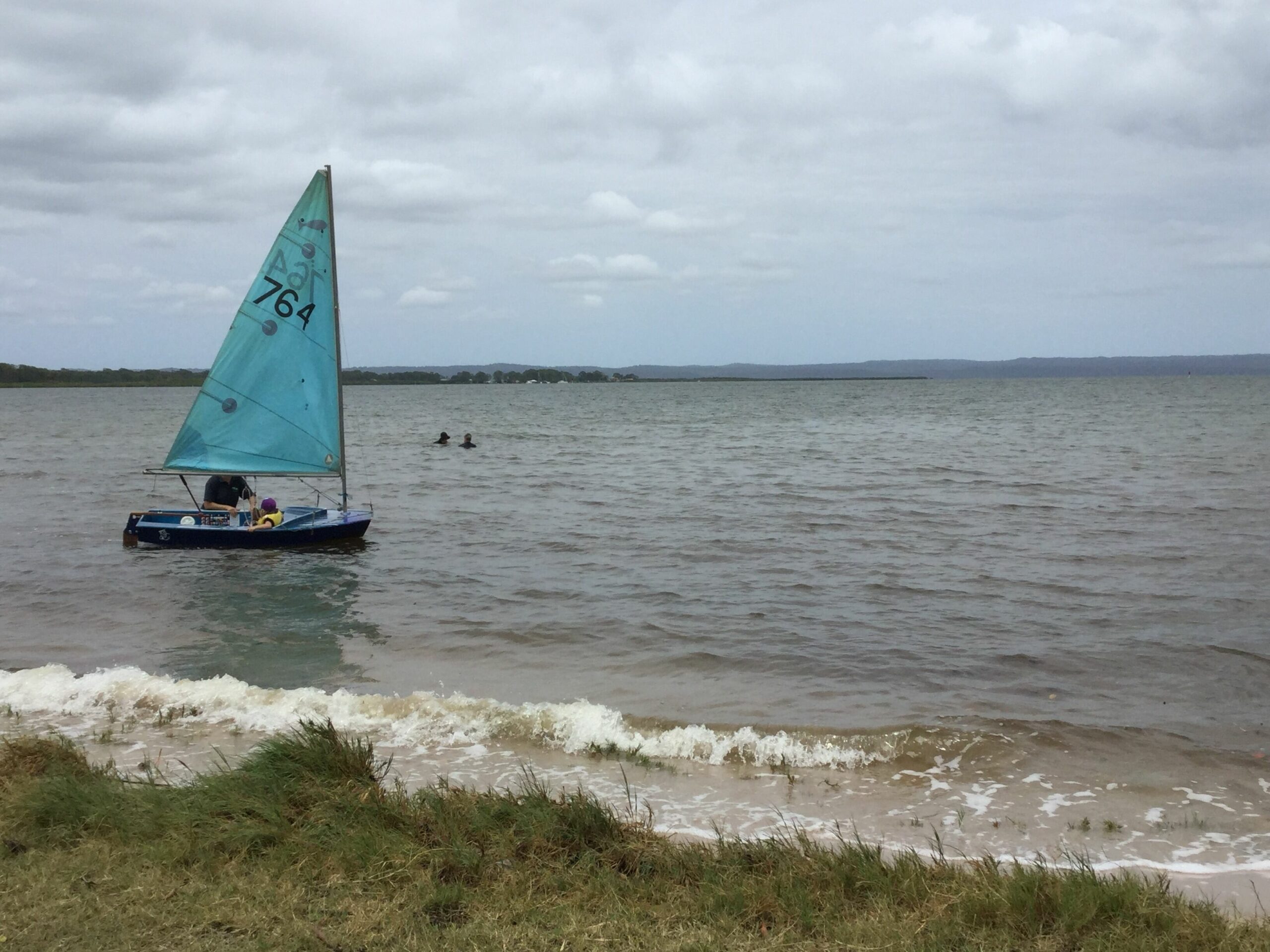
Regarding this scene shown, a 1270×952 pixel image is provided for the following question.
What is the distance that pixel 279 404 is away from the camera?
21.0 meters

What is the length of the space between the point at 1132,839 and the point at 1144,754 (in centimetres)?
213

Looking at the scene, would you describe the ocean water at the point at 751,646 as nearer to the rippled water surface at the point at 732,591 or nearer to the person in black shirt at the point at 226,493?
the rippled water surface at the point at 732,591

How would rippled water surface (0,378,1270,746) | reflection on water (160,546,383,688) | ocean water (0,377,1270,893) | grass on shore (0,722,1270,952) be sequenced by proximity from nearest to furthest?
grass on shore (0,722,1270,952)
ocean water (0,377,1270,893)
rippled water surface (0,378,1270,746)
reflection on water (160,546,383,688)

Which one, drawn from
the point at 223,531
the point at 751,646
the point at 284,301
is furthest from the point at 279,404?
the point at 751,646

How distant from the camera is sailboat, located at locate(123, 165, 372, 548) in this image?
66.5 feet

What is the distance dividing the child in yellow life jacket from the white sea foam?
8829 millimetres

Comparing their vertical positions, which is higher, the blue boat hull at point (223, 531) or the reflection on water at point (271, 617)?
the blue boat hull at point (223, 531)

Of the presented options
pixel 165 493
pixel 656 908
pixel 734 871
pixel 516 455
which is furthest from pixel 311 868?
pixel 516 455

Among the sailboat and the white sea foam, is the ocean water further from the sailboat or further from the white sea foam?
the sailboat

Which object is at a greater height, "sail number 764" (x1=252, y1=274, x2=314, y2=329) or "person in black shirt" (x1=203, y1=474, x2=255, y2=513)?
"sail number 764" (x1=252, y1=274, x2=314, y2=329)

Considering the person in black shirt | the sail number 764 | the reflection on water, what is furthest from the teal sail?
the reflection on water

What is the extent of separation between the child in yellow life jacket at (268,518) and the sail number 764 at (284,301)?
145 inches

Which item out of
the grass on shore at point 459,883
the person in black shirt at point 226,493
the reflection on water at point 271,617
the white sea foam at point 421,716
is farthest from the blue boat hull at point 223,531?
the grass on shore at point 459,883

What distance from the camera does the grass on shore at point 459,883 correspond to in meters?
4.67
